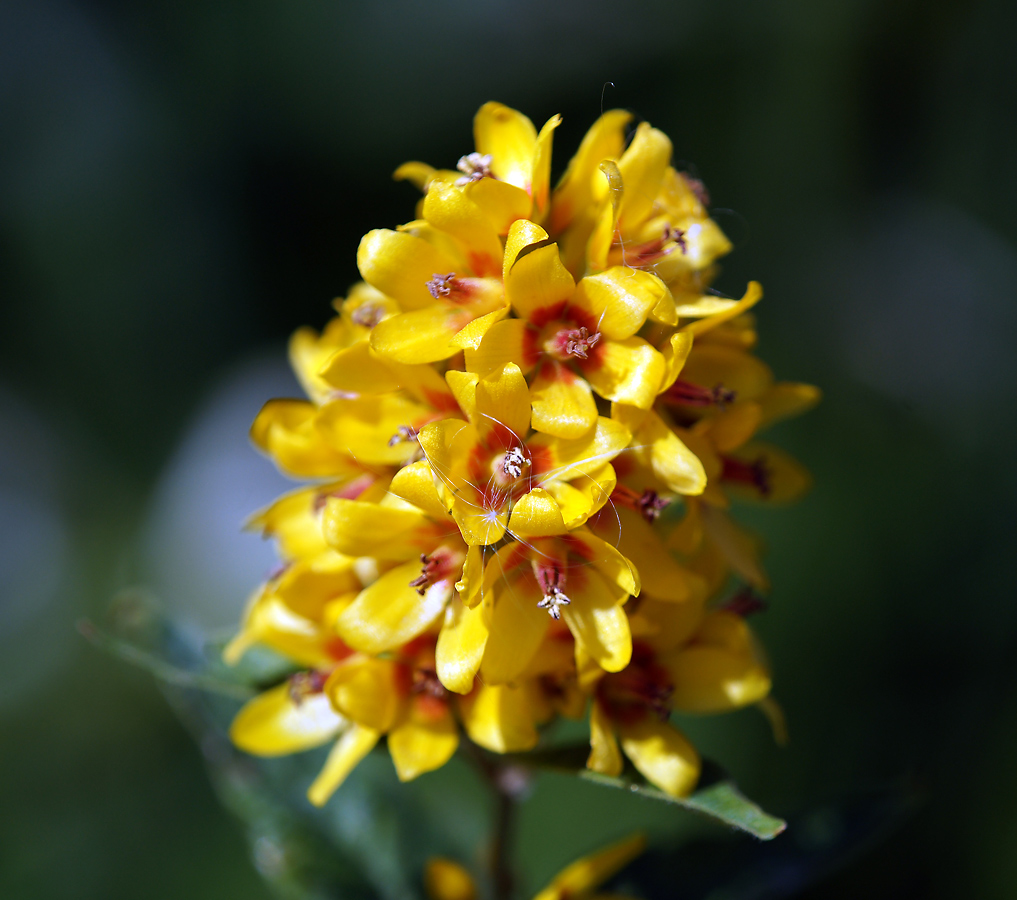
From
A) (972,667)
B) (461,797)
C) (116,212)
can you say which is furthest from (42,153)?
(972,667)

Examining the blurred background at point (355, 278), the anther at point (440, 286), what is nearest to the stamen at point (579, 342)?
the anther at point (440, 286)

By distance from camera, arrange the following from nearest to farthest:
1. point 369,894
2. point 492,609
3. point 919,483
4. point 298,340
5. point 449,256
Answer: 1. point 492,609
2. point 449,256
3. point 298,340
4. point 369,894
5. point 919,483

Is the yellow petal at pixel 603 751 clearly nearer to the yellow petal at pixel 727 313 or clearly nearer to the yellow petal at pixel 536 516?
the yellow petal at pixel 536 516

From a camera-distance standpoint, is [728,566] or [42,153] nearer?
[728,566]

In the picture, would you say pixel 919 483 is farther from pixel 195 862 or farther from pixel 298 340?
pixel 195 862

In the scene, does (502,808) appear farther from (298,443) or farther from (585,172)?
(585,172)

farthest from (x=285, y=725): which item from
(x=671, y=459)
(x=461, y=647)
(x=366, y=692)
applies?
(x=671, y=459)
